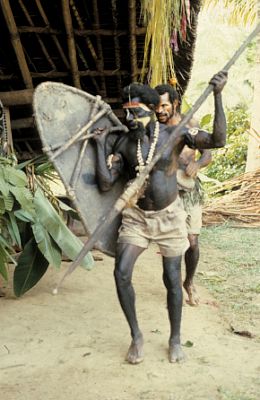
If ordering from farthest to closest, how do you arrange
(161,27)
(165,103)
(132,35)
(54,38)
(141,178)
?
(54,38) < (132,35) < (161,27) < (165,103) < (141,178)

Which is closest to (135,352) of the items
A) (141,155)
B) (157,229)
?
(157,229)

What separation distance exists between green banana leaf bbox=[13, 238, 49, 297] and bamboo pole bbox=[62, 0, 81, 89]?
2.27 m

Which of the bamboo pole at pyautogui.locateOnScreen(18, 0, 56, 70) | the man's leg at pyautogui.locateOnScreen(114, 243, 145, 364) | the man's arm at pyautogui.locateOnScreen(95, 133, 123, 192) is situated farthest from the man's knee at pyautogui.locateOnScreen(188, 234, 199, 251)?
the bamboo pole at pyautogui.locateOnScreen(18, 0, 56, 70)

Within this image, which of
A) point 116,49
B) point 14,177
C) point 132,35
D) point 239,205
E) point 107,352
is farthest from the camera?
point 239,205

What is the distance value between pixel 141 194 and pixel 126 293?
586 mm

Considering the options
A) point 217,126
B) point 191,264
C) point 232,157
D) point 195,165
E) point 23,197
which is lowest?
point 232,157

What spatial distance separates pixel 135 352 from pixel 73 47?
3436 millimetres

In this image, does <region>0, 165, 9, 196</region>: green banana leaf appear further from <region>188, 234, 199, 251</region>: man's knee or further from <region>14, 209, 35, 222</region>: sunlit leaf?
<region>188, 234, 199, 251</region>: man's knee

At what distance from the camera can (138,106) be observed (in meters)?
3.36

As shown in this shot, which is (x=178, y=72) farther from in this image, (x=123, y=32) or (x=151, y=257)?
(x=151, y=257)

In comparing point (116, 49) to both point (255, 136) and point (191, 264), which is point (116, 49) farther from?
point (255, 136)

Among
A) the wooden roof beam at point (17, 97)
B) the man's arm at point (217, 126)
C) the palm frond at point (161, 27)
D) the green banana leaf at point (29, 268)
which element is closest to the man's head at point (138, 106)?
the man's arm at point (217, 126)

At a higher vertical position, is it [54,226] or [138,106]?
[138,106]

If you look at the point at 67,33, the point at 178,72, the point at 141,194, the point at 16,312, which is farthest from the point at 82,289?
the point at 178,72
